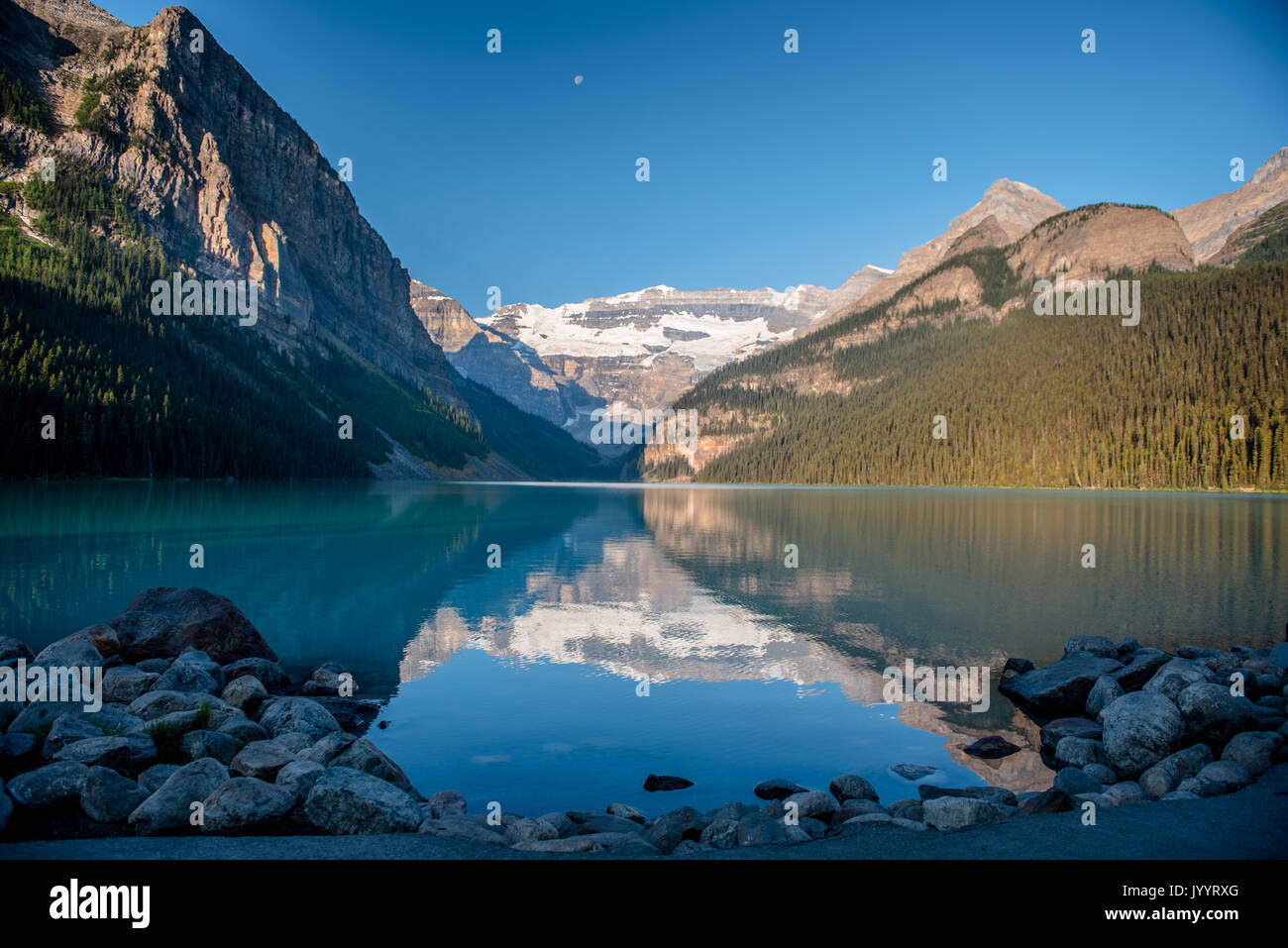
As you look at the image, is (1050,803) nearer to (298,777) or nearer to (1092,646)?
(298,777)

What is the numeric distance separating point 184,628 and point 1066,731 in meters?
16.7

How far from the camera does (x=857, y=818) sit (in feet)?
26.7

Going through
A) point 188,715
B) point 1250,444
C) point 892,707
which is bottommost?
point 892,707

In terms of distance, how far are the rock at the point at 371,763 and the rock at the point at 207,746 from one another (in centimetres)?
129

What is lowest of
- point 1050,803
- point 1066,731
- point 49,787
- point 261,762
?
point 1066,731

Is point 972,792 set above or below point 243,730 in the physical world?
below

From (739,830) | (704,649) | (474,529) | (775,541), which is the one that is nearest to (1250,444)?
(775,541)

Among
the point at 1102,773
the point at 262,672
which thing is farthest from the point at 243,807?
the point at 1102,773

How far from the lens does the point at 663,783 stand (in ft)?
33.9

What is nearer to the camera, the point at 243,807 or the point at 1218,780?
the point at 243,807

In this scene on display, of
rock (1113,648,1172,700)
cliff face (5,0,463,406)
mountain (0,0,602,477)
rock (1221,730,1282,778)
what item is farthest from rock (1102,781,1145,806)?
cliff face (5,0,463,406)

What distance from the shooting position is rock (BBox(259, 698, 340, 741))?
11.0 metres
